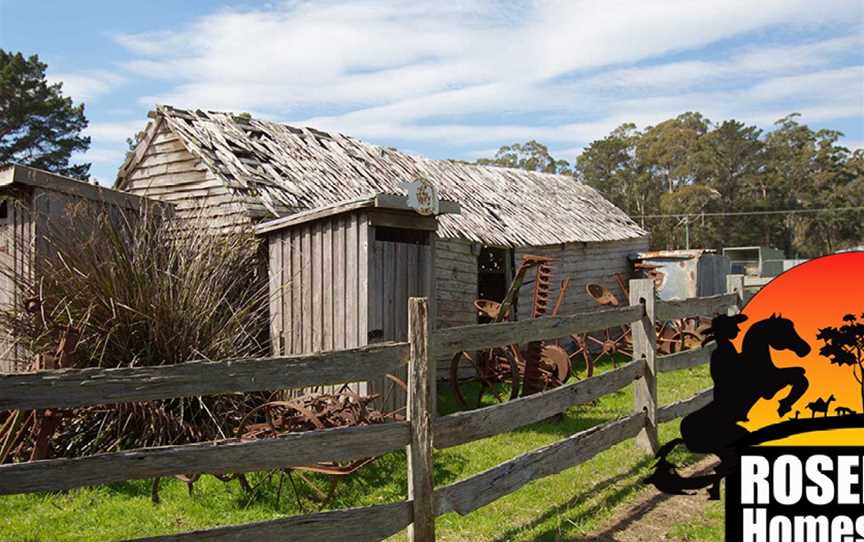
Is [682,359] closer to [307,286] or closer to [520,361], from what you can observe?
[520,361]

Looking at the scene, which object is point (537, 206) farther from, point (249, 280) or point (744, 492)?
point (744, 492)

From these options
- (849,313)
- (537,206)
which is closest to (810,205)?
(537,206)

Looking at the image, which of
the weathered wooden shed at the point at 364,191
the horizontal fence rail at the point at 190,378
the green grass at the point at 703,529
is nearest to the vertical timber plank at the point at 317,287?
the weathered wooden shed at the point at 364,191

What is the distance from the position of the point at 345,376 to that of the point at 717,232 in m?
51.3

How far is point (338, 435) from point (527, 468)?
1.76 m

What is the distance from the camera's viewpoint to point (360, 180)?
12203 mm

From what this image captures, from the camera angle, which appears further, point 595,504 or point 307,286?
point 307,286

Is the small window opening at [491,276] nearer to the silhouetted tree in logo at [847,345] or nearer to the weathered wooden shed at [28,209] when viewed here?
the weathered wooden shed at [28,209]

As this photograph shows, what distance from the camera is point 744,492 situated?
3.77m

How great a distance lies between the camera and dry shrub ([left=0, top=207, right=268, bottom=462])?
6301 millimetres

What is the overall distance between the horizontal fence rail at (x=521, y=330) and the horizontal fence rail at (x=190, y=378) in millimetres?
422

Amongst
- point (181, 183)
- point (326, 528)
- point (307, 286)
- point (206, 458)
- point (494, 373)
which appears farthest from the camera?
point (181, 183)

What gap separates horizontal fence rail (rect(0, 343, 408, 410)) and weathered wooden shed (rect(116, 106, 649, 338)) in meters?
4.95

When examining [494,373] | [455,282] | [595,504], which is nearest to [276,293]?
[494,373]
